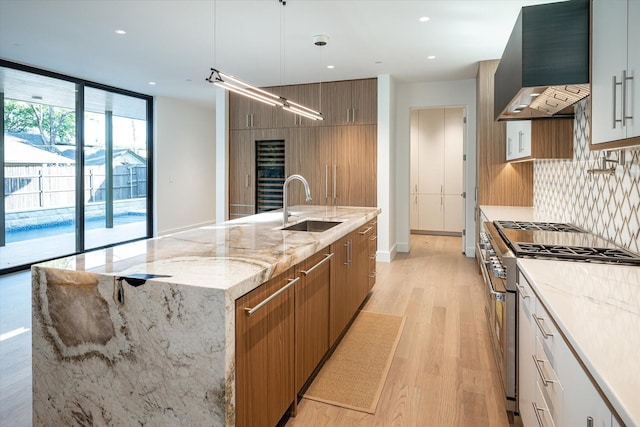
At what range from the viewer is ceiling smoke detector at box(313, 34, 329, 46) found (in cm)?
419

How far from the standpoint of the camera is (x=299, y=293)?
208cm

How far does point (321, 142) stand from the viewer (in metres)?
6.20

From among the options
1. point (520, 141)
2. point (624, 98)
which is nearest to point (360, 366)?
point (624, 98)

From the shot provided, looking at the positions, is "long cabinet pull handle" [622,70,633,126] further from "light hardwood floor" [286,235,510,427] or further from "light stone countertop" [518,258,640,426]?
"light hardwood floor" [286,235,510,427]

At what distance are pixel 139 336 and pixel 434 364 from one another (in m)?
1.97

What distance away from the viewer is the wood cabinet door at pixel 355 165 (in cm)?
594

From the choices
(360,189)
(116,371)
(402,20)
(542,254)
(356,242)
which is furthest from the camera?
(360,189)

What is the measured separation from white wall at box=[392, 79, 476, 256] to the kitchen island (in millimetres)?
4854

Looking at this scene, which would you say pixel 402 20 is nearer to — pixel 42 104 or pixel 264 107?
pixel 264 107

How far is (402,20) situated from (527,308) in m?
3.03

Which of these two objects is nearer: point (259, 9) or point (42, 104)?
point (259, 9)

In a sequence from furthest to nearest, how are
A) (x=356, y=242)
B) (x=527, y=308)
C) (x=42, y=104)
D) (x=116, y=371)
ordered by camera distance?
(x=42, y=104) < (x=356, y=242) < (x=527, y=308) < (x=116, y=371)

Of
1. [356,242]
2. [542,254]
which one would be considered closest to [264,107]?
[356,242]

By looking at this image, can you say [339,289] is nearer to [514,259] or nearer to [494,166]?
[514,259]
